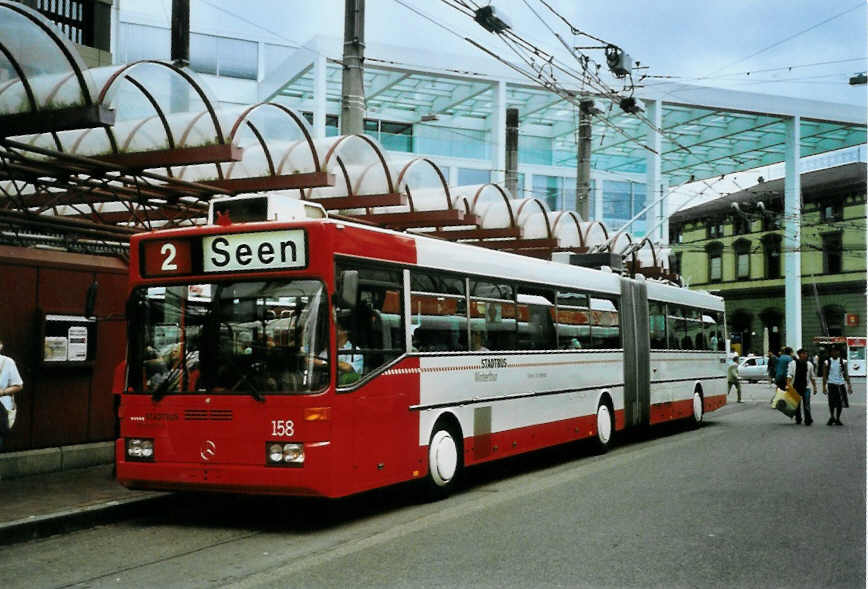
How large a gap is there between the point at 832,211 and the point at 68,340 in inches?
2197

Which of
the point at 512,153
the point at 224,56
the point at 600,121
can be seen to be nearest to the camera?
the point at 512,153

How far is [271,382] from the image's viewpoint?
9.05 metres

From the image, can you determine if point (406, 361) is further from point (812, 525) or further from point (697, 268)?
point (697, 268)

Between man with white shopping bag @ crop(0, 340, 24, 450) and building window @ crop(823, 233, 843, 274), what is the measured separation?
185 feet

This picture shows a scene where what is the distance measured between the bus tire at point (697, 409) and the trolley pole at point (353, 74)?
10294 mm

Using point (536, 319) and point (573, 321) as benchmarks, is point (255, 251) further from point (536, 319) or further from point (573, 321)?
point (573, 321)

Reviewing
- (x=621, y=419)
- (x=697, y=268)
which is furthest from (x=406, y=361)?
(x=697, y=268)

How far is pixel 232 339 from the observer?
9.22m

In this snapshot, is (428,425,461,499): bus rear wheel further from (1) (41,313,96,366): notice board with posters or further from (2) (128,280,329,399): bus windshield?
(1) (41,313,96,366): notice board with posters

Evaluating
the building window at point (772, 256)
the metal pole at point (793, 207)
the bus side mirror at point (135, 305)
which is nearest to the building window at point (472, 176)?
the metal pole at point (793, 207)

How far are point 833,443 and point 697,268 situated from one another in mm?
58489

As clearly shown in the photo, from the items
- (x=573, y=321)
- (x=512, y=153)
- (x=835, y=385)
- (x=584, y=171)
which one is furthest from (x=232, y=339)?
(x=512, y=153)

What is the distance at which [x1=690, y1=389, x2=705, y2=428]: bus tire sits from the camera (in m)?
21.4

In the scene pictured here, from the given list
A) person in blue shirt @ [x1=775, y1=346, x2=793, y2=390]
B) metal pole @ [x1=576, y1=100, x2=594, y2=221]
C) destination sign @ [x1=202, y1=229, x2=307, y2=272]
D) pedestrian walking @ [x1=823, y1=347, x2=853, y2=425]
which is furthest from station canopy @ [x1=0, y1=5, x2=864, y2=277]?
pedestrian walking @ [x1=823, y1=347, x2=853, y2=425]
